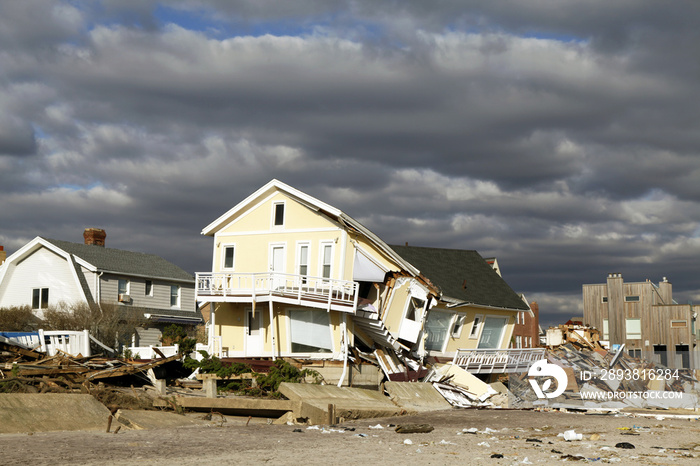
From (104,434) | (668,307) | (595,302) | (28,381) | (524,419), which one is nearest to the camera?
(104,434)

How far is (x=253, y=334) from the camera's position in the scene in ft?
107

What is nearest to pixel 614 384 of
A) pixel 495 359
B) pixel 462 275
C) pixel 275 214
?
pixel 495 359

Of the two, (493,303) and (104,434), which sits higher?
(493,303)

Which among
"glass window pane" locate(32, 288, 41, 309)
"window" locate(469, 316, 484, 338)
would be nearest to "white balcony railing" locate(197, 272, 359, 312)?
"window" locate(469, 316, 484, 338)

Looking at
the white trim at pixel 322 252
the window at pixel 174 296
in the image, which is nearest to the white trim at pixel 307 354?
the white trim at pixel 322 252

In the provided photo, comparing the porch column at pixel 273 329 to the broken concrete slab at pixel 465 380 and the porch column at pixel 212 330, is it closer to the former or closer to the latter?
the porch column at pixel 212 330

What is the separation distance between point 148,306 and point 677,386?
31.7 m

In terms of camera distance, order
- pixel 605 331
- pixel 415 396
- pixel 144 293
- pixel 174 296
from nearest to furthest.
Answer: pixel 415 396, pixel 144 293, pixel 174 296, pixel 605 331

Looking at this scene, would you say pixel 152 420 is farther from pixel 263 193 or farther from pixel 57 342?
pixel 263 193

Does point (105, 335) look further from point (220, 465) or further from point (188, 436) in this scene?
point (220, 465)

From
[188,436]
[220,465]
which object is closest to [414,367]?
[188,436]

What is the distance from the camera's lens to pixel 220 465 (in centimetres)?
1293

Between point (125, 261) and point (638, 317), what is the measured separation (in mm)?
40221

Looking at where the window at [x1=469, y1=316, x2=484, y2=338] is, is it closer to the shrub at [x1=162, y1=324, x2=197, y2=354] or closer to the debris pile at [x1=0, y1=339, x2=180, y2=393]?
the shrub at [x1=162, y1=324, x2=197, y2=354]
